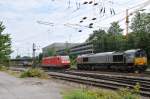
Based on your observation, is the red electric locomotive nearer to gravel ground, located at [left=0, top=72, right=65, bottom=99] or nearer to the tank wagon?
the tank wagon

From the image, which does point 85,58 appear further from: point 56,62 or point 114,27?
point 114,27

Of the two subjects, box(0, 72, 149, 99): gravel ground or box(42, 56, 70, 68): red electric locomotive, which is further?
box(42, 56, 70, 68): red electric locomotive

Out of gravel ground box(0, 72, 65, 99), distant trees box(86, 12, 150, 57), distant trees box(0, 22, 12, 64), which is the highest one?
distant trees box(86, 12, 150, 57)

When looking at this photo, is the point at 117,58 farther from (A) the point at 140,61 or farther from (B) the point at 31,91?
(B) the point at 31,91

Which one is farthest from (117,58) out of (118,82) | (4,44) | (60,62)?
(118,82)

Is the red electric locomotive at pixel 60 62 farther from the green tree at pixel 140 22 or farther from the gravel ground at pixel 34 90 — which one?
the gravel ground at pixel 34 90

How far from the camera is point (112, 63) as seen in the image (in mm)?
53312

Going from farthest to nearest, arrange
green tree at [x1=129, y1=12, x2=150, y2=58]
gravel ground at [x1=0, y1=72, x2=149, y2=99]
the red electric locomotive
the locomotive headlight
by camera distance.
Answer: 1. green tree at [x1=129, y1=12, x2=150, y2=58]
2. the red electric locomotive
3. the locomotive headlight
4. gravel ground at [x1=0, y1=72, x2=149, y2=99]

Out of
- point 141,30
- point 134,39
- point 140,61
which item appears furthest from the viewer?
point 141,30

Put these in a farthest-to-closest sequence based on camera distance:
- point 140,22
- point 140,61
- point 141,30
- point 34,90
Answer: point 140,22 → point 141,30 → point 140,61 → point 34,90

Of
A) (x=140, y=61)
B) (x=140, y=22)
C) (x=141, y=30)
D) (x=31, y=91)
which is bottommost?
(x=31, y=91)

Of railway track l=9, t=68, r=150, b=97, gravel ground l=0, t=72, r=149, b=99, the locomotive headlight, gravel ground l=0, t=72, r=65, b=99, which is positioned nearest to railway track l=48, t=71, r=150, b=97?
railway track l=9, t=68, r=150, b=97

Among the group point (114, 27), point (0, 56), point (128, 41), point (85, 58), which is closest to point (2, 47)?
point (0, 56)

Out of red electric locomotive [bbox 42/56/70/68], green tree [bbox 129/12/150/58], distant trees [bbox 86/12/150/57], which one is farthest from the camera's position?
distant trees [bbox 86/12/150/57]
